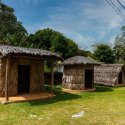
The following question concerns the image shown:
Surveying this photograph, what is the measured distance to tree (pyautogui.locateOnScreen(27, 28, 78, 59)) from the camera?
34469mm

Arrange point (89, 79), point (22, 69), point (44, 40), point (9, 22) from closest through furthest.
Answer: point (22, 69) → point (89, 79) → point (44, 40) → point (9, 22)

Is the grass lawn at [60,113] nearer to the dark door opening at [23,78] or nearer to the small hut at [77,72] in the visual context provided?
the dark door opening at [23,78]

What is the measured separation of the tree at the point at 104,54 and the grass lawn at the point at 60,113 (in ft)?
87.6

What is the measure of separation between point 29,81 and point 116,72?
37.6 feet

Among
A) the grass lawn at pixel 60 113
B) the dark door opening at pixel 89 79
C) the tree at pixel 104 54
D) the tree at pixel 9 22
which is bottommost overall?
the grass lawn at pixel 60 113

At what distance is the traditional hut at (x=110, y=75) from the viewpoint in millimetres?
24297

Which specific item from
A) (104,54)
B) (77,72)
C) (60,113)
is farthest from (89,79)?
(104,54)

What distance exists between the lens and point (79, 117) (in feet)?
34.3

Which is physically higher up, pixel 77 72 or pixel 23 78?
pixel 77 72

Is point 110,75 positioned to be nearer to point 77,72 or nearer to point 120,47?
point 77,72

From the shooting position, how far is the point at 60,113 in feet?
36.7

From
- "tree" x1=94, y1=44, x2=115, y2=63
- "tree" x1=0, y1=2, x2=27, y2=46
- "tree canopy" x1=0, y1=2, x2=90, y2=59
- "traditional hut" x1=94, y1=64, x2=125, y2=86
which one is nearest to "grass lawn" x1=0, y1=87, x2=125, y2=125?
"traditional hut" x1=94, y1=64, x2=125, y2=86

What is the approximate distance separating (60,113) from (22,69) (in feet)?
22.3

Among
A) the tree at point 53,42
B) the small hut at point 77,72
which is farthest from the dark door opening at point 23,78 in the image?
the tree at point 53,42
